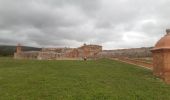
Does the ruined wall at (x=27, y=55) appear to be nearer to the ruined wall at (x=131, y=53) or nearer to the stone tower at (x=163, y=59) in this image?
the ruined wall at (x=131, y=53)

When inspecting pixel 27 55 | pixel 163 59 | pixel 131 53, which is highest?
pixel 131 53

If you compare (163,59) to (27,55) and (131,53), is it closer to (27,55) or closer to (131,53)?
(131,53)

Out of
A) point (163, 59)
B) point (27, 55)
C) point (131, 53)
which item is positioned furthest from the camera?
point (27, 55)

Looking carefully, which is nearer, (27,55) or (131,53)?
(131,53)

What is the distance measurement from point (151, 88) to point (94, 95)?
2.70 meters

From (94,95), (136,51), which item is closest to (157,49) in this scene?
(94,95)

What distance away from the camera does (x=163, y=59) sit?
39.9 ft

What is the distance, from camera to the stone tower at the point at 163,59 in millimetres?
12000

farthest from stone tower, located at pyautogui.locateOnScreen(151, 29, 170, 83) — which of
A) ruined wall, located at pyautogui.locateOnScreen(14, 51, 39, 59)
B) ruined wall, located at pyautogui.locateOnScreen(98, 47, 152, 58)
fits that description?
ruined wall, located at pyautogui.locateOnScreen(14, 51, 39, 59)

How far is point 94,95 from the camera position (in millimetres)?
7875

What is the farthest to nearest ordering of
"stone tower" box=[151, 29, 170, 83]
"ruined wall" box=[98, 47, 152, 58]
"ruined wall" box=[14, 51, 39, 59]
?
"ruined wall" box=[14, 51, 39, 59] → "ruined wall" box=[98, 47, 152, 58] → "stone tower" box=[151, 29, 170, 83]

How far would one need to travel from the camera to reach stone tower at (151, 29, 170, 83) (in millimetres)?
12000

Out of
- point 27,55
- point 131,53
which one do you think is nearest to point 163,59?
point 131,53

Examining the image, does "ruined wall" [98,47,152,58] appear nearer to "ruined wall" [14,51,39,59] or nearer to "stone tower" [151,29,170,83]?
"ruined wall" [14,51,39,59]
